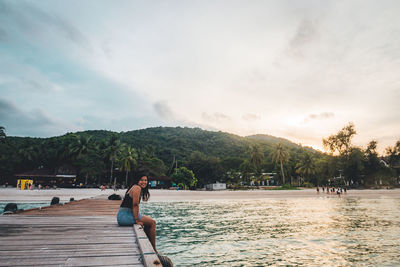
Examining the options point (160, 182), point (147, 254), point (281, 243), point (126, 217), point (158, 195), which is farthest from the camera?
point (160, 182)

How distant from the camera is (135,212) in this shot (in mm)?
5598

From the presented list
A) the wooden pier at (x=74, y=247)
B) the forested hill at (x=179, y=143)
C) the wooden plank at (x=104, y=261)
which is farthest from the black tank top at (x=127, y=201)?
the forested hill at (x=179, y=143)

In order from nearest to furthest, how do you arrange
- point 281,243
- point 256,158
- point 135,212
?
1. point 135,212
2. point 281,243
3. point 256,158

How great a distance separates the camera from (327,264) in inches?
260

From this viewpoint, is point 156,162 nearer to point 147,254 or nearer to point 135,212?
point 135,212

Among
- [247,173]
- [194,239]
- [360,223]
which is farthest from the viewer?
[247,173]

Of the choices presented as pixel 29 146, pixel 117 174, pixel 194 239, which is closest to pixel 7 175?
pixel 29 146

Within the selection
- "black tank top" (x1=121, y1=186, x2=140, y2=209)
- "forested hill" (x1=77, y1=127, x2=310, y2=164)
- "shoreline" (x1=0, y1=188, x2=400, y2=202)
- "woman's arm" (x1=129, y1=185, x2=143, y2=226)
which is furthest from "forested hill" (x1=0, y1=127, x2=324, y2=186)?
"woman's arm" (x1=129, y1=185, x2=143, y2=226)

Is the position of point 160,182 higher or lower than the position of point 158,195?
higher

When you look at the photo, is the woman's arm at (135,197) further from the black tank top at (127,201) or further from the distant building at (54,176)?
the distant building at (54,176)

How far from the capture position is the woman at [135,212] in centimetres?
543

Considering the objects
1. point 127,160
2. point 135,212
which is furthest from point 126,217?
point 127,160

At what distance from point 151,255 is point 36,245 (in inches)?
93.9

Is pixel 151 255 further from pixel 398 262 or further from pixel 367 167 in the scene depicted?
pixel 367 167
